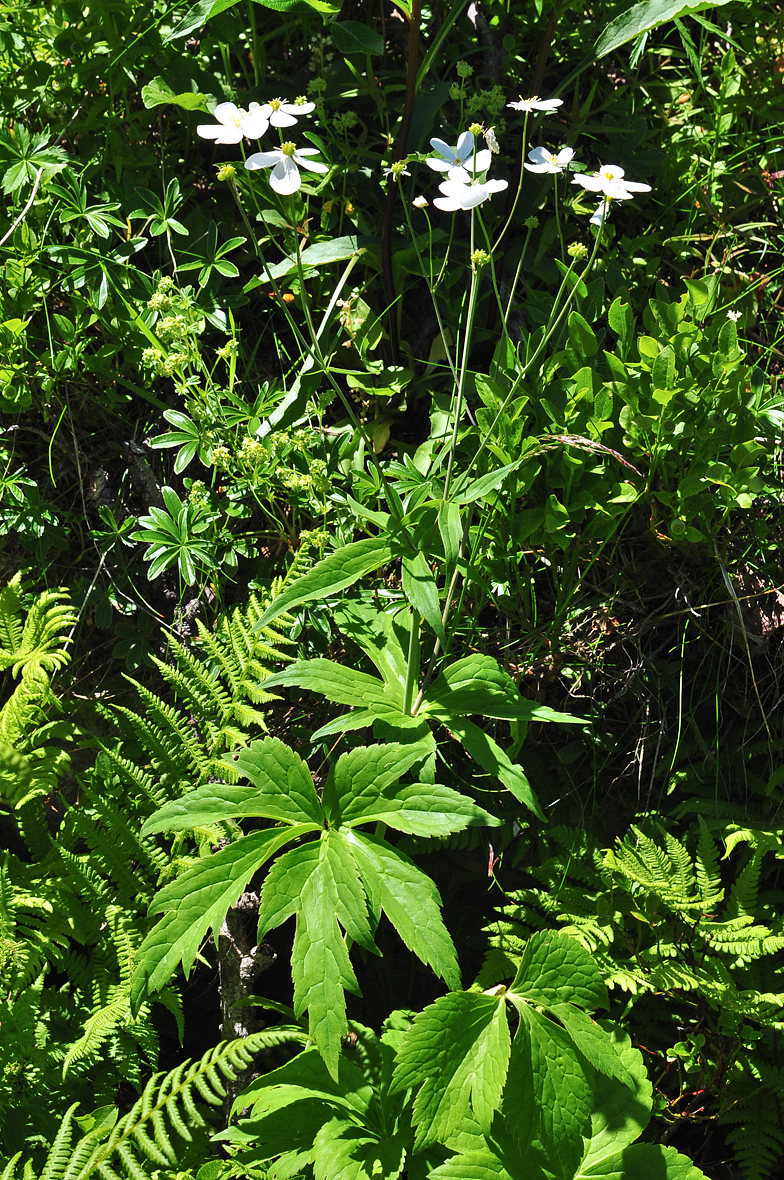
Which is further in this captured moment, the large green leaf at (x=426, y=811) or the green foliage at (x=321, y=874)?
the large green leaf at (x=426, y=811)

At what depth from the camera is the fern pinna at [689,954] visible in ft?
6.45

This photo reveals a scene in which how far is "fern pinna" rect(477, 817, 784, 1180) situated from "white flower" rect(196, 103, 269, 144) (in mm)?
1692

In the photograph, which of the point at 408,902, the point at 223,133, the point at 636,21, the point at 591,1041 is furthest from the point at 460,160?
the point at 591,1041

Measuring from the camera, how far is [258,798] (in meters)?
1.64

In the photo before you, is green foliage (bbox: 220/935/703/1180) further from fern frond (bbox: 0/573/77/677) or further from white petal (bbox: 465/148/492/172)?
white petal (bbox: 465/148/492/172)

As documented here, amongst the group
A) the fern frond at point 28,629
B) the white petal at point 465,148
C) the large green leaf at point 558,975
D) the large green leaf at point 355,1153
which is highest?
the white petal at point 465,148

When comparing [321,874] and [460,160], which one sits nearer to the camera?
[321,874]

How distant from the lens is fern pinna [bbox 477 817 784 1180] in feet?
6.45

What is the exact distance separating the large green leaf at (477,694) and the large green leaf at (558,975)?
45cm

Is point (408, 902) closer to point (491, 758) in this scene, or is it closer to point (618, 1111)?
point (491, 758)

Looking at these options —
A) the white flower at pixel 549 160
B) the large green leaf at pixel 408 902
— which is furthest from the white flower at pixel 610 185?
the large green leaf at pixel 408 902

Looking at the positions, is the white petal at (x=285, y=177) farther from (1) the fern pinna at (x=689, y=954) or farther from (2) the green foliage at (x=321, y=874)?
(1) the fern pinna at (x=689, y=954)

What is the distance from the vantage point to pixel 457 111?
2.57 m

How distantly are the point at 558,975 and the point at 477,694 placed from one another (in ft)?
1.90
